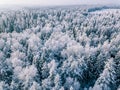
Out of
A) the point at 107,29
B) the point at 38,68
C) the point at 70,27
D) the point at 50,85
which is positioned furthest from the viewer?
the point at 70,27

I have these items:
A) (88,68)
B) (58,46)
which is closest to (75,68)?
(88,68)

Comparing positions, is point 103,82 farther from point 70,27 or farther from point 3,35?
point 70,27

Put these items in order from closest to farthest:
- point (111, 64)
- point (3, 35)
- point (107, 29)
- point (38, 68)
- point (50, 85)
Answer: point (50, 85) → point (111, 64) → point (38, 68) → point (3, 35) → point (107, 29)

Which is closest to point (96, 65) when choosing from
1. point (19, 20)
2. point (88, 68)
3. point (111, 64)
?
point (88, 68)

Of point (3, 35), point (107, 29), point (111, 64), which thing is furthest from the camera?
point (107, 29)

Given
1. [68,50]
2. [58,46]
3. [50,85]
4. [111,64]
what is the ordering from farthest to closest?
[58,46] < [68,50] < [111,64] < [50,85]

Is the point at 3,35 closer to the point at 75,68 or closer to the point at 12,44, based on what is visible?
the point at 12,44

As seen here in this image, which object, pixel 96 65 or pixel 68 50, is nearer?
pixel 96 65

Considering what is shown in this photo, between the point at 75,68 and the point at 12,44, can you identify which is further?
the point at 12,44

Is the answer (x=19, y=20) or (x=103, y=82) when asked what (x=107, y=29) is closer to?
(x=19, y=20)
